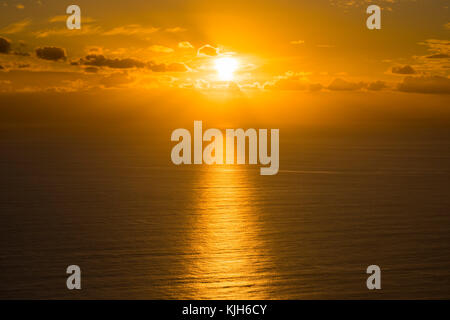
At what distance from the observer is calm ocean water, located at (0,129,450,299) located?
70.4 ft

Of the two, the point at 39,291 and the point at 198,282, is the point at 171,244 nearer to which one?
the point at 198,282

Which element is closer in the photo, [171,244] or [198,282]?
[198,282]

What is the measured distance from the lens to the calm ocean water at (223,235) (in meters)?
21.5

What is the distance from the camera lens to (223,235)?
29.3m

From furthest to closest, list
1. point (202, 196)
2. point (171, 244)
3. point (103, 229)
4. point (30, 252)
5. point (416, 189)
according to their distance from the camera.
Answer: point (416, 189)
point (202, 196)
point (103, 229)
point (171, 244)
point (30, 252)

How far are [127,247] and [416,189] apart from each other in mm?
29471

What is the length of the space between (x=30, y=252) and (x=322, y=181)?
31489 mm

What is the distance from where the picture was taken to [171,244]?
89.4 ft
